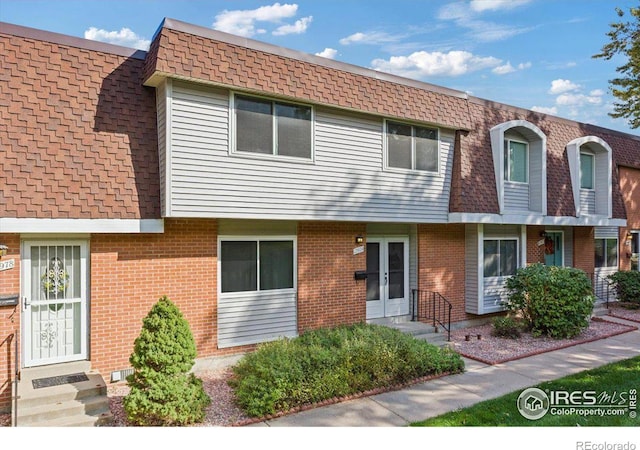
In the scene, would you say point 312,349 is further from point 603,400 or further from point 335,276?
point 603,400

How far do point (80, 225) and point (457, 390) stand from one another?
20.5ft

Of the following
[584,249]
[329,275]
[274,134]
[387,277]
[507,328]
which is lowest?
[507,328]

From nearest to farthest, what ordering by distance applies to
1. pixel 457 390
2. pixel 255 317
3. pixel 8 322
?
pixel 8 322 → pixel 457 390 → pixel 255 317

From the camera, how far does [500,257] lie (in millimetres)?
11266

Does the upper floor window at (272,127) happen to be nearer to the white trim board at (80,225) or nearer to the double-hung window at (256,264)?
the double-hung window at (256,264)

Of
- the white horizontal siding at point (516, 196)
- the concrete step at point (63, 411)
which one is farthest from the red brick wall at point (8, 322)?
the white horizontal siding at point (516, 196)

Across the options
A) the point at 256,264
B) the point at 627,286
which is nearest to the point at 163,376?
the point at 256,264

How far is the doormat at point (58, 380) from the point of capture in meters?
5.61

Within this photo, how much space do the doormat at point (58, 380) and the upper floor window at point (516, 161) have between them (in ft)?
34.2

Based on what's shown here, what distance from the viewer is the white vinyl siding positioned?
299 inches

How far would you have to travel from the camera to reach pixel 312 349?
6.52 metres

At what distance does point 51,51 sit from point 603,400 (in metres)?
9.72

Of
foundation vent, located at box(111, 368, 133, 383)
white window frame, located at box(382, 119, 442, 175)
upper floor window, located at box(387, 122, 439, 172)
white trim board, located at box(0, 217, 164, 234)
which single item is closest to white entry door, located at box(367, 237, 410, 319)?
white window frame, located at box(382, 119, 442, 175)

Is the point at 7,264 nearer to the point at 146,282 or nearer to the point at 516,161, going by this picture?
the point at 146,282
